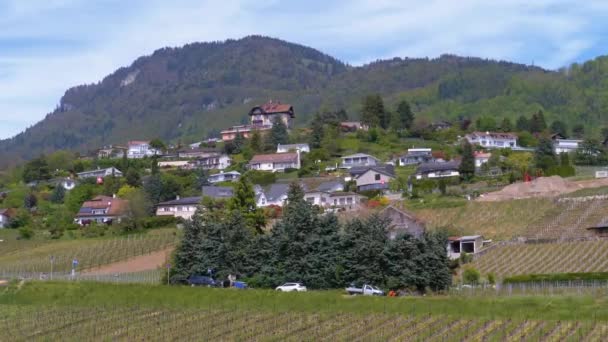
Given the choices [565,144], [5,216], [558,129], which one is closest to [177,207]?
[5,216]

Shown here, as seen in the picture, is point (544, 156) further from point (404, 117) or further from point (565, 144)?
point (404, 117)

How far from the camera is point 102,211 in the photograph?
A: 72.4 metres

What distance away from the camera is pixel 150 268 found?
50000 mm

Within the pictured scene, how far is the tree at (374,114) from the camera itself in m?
100

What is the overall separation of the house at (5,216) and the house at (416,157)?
3443 cm

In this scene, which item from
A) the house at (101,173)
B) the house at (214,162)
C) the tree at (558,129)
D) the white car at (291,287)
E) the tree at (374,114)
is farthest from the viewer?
the tree at (558,129)

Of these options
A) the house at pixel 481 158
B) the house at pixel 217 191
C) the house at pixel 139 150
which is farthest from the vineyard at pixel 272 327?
the house at pixel 139 150

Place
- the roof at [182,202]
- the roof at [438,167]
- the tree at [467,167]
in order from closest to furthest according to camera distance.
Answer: the roof at [182,202] → the tree at [467,167] → the roof at [438,167]

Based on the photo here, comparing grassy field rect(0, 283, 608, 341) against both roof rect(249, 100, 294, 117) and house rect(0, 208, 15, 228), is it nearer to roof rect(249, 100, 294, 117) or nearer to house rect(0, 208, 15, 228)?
house rect(0, 208, 15, 228)

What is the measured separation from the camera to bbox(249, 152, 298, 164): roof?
283 feet

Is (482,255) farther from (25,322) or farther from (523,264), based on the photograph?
(25,322)

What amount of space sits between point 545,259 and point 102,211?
39209mm

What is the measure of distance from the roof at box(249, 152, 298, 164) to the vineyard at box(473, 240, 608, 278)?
40.1 metres

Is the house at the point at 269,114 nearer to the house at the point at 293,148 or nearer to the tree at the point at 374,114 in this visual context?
the tree at the point at 374,114
